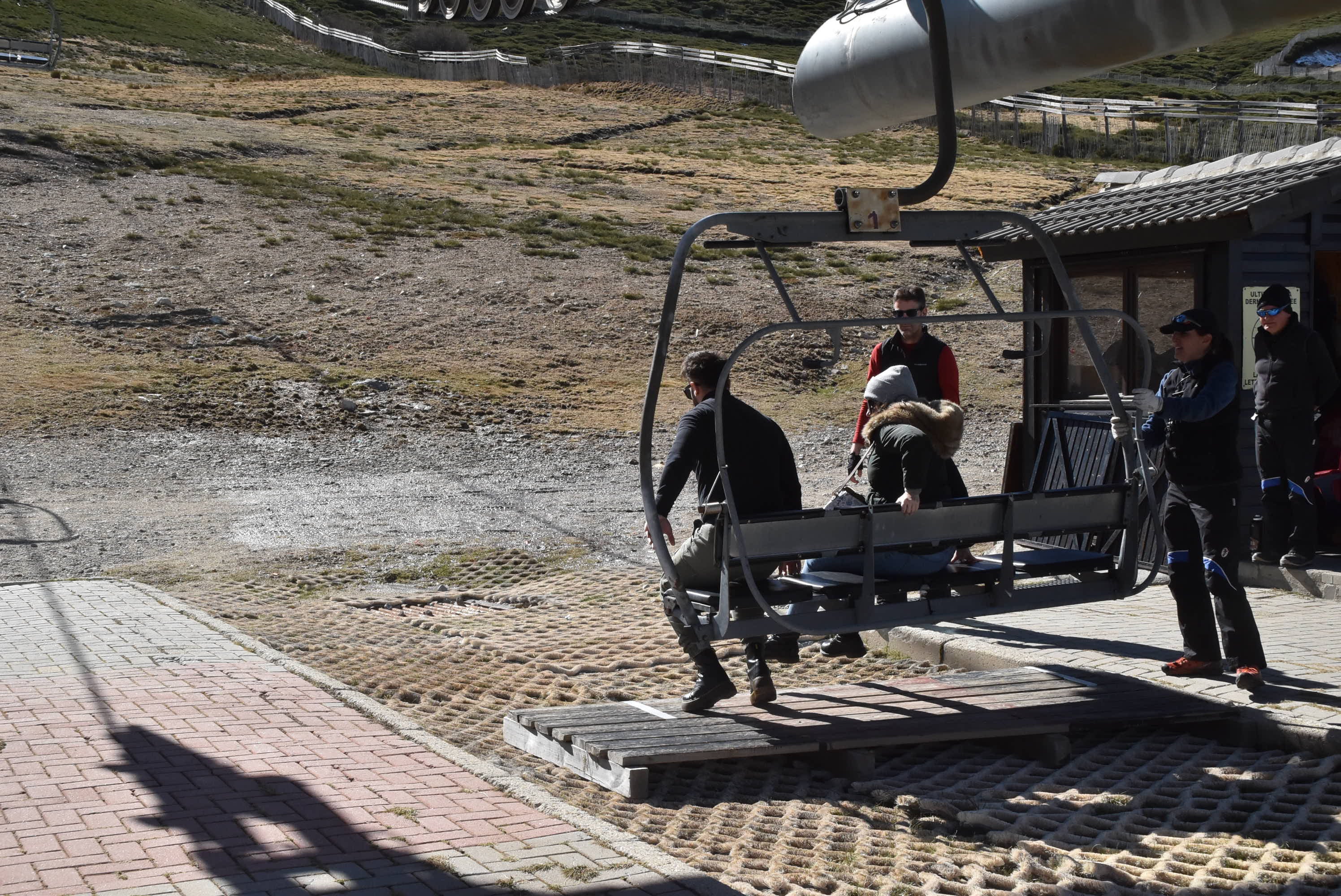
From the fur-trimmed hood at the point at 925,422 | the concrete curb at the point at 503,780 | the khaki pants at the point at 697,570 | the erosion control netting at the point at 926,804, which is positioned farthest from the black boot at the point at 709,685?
the fur-trimmed hood at the point at 925,422

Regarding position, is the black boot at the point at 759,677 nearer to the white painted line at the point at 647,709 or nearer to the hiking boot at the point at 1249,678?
the white painted line at the point at 647,709

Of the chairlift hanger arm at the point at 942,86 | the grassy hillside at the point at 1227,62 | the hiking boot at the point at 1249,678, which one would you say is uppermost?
the grassy hillside at the point at 1227,62

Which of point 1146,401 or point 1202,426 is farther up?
point 1146,401

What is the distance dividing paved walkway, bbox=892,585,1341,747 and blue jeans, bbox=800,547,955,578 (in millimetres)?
1390

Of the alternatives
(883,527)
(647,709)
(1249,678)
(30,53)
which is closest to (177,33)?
(30,53)

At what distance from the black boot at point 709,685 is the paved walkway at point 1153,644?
193cm

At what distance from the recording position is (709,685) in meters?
6.36

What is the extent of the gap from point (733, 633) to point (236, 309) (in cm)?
2032

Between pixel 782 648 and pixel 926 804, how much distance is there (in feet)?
4.80

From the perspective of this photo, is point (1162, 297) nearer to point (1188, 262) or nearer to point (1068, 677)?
point (1188, 262)

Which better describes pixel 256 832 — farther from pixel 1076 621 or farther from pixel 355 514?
pixel 355 514

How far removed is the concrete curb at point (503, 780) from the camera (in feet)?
15.0

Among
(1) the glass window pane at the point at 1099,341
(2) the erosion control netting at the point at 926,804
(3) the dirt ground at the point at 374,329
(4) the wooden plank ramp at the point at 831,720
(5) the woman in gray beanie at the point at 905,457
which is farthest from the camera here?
(3) the dirt ground at the point at 374,329

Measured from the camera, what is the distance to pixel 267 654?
8188mm
